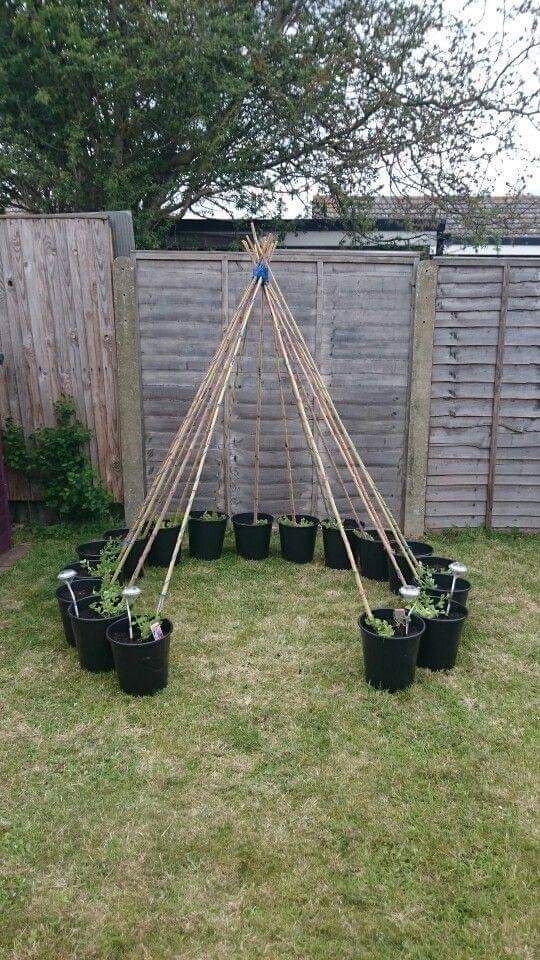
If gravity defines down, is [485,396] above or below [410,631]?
above

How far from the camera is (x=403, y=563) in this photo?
4.06 m

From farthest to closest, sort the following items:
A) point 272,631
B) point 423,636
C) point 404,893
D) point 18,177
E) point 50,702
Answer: point 18,177 < point 272,631 < point 423,636 < point 50,702 < point 404,893

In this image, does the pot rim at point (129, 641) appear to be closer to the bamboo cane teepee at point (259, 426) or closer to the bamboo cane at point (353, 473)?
the bamboo cane teepee at point (259, 426)

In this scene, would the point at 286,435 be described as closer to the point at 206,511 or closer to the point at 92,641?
the point at 206,511

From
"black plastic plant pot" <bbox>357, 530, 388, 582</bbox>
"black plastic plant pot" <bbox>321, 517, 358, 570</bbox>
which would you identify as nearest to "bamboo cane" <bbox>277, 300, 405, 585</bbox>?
"black plastic plant pot" <bbox>357, 530, 388, 582</bbox>

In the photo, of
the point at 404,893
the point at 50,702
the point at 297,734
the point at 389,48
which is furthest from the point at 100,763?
the point at 389,48

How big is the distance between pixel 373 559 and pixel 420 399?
1445 millimetres

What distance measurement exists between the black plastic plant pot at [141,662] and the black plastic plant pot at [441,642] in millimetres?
1343

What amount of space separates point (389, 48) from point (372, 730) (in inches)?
287

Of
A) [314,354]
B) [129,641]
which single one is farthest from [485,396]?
[129,641]

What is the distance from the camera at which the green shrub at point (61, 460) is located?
5000 millimetres

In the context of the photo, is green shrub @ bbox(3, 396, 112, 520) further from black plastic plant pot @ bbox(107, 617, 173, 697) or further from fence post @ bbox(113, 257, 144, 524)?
black plastic plant pot @ bbox(107, 617, 173, 697)

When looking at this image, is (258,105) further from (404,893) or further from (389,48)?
(404,893)

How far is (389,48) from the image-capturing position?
269 inches
